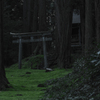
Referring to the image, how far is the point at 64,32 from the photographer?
16328mm

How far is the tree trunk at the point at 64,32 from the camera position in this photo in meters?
16.3

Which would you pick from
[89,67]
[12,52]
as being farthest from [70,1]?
[12,52]

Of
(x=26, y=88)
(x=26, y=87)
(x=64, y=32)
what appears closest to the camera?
(x=26, y=88)

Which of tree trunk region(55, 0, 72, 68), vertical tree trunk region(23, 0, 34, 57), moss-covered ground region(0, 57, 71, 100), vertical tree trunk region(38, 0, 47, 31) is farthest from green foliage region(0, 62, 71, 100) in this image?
vertical tree trunk region(23, 0, 34, 57)

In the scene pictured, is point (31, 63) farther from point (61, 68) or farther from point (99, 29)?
point (99, 29)

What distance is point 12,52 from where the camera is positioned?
30.8m

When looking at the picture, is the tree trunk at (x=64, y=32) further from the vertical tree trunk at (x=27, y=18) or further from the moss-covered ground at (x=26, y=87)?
the vertical tree trunk at (x=27, y=18)

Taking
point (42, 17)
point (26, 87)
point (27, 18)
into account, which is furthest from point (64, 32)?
point (27, 18)

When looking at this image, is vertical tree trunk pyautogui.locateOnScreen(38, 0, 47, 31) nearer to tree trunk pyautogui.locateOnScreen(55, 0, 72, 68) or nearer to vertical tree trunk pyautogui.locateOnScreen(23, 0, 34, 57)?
tree trunk pyautogui.locateOnScreen(55, 0, 72, 68)

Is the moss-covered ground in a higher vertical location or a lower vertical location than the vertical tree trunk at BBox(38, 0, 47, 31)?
lower

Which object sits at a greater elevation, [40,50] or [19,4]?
[19,4]

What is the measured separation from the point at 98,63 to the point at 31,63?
14.3 m

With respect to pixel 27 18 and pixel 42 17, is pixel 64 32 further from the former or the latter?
pixel 27 18

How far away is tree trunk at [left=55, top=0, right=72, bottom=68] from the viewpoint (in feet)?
53.4
